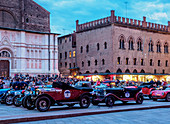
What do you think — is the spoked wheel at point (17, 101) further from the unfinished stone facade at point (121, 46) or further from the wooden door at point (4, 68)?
the unfinished stone facade at point (121, 46)

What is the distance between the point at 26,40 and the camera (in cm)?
4797

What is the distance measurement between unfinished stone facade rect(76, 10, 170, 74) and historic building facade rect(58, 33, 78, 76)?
246cm

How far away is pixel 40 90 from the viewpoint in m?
15.1

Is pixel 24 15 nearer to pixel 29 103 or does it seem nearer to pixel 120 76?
pixel 120 76

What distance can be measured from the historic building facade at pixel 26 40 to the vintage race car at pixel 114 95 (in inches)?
1189

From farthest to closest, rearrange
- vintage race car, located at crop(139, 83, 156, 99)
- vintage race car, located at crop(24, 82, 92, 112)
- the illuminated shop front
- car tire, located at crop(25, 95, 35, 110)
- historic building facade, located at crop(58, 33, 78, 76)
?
historic building facade, located at crop(58, 33, 78, 76)
the illuminated shop front
vintage race car, located at crop(139, 83, 156, 99)
car tire, located at crop(25, 95, 35, 110)
vintage race car, located at crop(24, 82, 92, 112)

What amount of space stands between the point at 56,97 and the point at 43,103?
0.89 meters

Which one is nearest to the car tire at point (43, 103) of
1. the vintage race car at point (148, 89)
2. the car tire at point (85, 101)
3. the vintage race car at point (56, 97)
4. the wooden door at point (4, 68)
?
the vintage race car at point (56, 97)

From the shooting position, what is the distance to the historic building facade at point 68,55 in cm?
6012

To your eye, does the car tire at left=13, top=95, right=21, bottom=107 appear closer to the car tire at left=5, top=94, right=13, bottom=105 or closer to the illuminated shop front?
the car tire at left=5, top=94, right=13, bottom=105

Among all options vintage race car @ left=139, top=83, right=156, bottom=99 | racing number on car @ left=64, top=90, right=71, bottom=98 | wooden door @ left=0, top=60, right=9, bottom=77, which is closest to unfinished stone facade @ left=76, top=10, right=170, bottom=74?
wooden door @ left=0, top=60, right=9, bottom=77

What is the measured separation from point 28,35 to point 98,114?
36.9 meters

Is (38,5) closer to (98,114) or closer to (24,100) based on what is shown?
(24,100)

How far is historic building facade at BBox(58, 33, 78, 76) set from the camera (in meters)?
60.1
